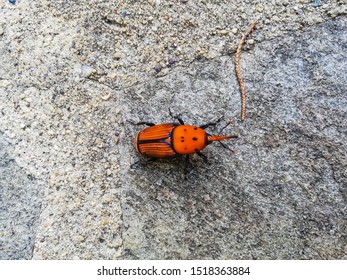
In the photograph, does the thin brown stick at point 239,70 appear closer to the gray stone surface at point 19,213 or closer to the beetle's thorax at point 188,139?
the beetle's thorax at point 188,139

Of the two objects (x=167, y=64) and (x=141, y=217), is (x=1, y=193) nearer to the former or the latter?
(x=141, y=217)

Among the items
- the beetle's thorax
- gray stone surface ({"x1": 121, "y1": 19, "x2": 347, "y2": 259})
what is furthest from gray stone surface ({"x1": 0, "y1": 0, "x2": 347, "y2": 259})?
the beetle's thorax

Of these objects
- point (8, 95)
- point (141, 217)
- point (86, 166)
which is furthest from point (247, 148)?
point (8, 95)

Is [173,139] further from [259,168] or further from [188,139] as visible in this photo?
[259,168]

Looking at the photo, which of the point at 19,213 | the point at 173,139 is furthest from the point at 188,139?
the point at 19,213

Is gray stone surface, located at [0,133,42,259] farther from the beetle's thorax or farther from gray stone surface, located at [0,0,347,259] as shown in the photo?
the beetle's thorax
